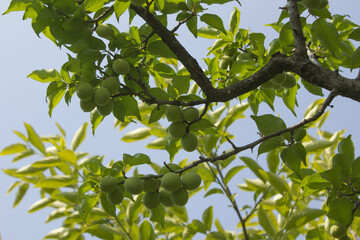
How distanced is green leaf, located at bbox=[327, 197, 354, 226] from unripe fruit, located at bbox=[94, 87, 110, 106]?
96 cm

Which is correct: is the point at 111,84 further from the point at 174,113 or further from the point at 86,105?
the point at 174,113

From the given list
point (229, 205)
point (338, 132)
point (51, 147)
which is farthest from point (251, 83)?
point (51, 147)

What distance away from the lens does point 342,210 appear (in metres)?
1.41

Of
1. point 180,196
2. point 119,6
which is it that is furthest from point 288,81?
point 119,6

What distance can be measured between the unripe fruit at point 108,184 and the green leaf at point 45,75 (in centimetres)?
49

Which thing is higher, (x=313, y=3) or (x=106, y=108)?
(x=313, y=3)

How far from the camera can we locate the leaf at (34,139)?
118 inches

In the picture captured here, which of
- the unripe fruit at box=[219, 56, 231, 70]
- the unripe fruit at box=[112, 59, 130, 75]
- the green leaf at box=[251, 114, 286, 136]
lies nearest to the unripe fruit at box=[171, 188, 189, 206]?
the green leaf at box=[251, 114, 286, 136]

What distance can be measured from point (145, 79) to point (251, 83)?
492 mm

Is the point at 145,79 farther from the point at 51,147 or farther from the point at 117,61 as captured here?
the point at 51,147

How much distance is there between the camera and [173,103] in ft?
4.84

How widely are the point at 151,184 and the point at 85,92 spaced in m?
0.45

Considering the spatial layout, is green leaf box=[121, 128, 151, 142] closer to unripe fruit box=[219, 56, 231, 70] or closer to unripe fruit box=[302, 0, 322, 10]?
unripe fruit box=[219, 56, 231, 70]

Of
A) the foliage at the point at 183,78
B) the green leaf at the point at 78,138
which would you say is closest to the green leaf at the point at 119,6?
the foliage at the point at 183,78
